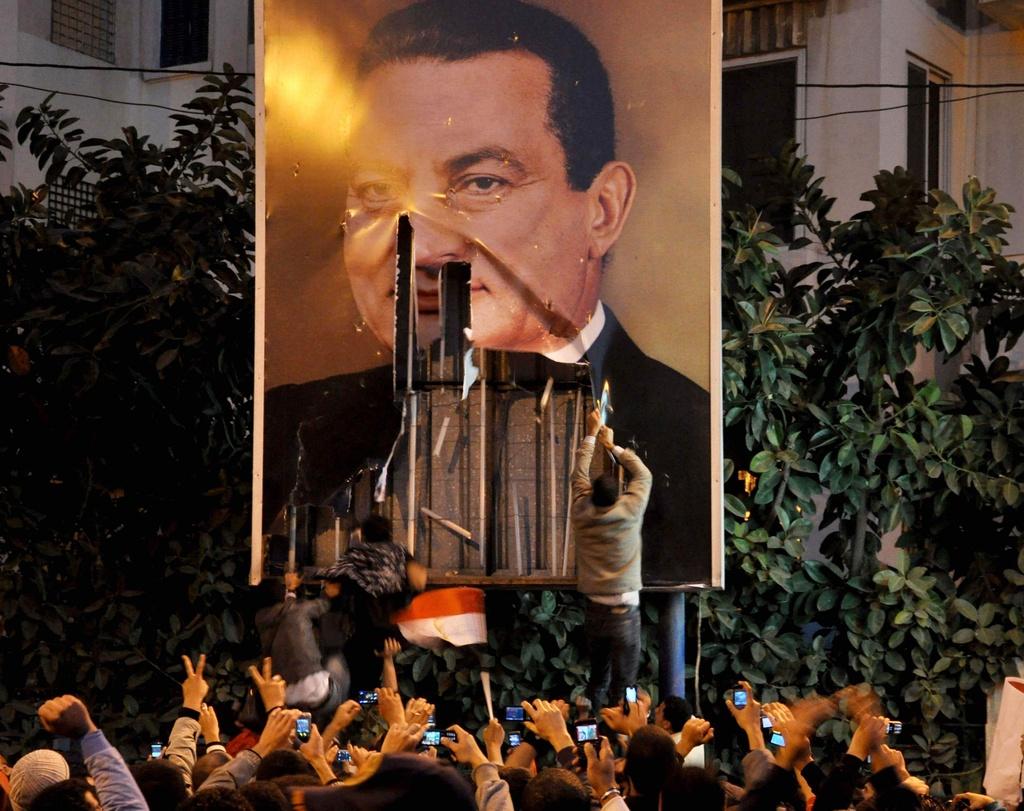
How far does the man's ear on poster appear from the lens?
25.4 feet

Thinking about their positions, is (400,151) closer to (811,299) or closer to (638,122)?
(638,122)

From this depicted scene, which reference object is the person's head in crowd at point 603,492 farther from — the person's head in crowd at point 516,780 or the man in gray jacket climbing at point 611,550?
the person's head in crowd at point 516,780

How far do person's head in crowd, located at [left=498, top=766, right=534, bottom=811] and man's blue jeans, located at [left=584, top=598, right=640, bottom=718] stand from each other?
276 centimetres

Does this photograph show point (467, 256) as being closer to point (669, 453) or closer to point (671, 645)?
point (669, 453)

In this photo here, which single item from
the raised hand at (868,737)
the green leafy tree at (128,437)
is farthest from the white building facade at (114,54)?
the raised hand at (868,737)

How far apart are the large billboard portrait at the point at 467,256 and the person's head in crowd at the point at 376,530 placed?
11 cm

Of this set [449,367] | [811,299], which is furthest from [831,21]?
[449,367]

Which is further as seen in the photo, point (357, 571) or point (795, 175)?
point (795, 175)

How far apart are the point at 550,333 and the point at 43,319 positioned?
3060 millimetres

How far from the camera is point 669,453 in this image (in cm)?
763

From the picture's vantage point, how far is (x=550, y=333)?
779 cm

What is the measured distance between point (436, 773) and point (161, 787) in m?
1.23

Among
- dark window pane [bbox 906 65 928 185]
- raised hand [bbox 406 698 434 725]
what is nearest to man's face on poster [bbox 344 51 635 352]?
raised hand [bbox 406 698 434 725]

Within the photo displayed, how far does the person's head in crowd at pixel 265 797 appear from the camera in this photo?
151 inches
